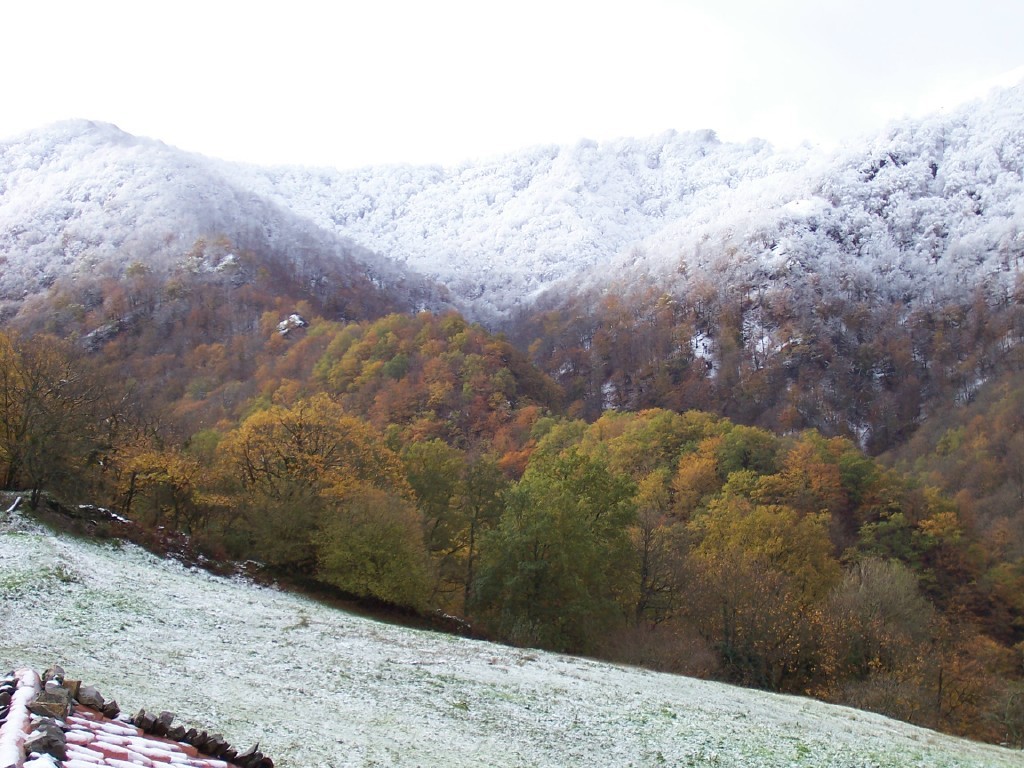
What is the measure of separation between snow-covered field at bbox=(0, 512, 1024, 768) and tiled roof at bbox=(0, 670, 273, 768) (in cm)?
427

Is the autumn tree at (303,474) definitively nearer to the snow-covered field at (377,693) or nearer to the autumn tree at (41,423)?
the autumn tree at (41,423)

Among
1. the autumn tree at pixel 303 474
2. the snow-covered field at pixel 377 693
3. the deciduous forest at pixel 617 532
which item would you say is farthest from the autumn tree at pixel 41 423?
the snow-covered field at pixel 377 693

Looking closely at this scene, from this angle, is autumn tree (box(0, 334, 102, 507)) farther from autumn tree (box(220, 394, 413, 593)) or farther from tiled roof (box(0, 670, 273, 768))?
tiled roof (box(0, 670, 273, 768))

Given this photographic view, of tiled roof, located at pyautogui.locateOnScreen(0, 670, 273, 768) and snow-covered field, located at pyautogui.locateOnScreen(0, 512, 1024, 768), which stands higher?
tiled roof, located at pyautogui.locateOnScreen(0, 670, 273, 768)

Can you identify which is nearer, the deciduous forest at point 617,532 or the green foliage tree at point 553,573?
the deciduous forest at point 617,532

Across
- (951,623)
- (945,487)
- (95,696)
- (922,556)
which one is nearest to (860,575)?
(951,623)

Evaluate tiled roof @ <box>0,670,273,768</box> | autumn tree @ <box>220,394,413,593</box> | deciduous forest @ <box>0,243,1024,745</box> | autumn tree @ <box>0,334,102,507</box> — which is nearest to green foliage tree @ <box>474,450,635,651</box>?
deciduous forest @ <box>0,243,1024,745</box>

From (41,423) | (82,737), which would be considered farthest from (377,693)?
(41,423)

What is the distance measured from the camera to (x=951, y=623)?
68750mm

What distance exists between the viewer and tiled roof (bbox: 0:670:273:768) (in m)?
8.06

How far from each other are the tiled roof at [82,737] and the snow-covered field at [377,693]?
427cm

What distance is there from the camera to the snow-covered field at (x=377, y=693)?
57.0ft

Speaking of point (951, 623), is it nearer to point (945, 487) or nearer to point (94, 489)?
point (945, 487)

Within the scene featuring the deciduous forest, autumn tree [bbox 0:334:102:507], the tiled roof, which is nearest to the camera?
the tiled roof
